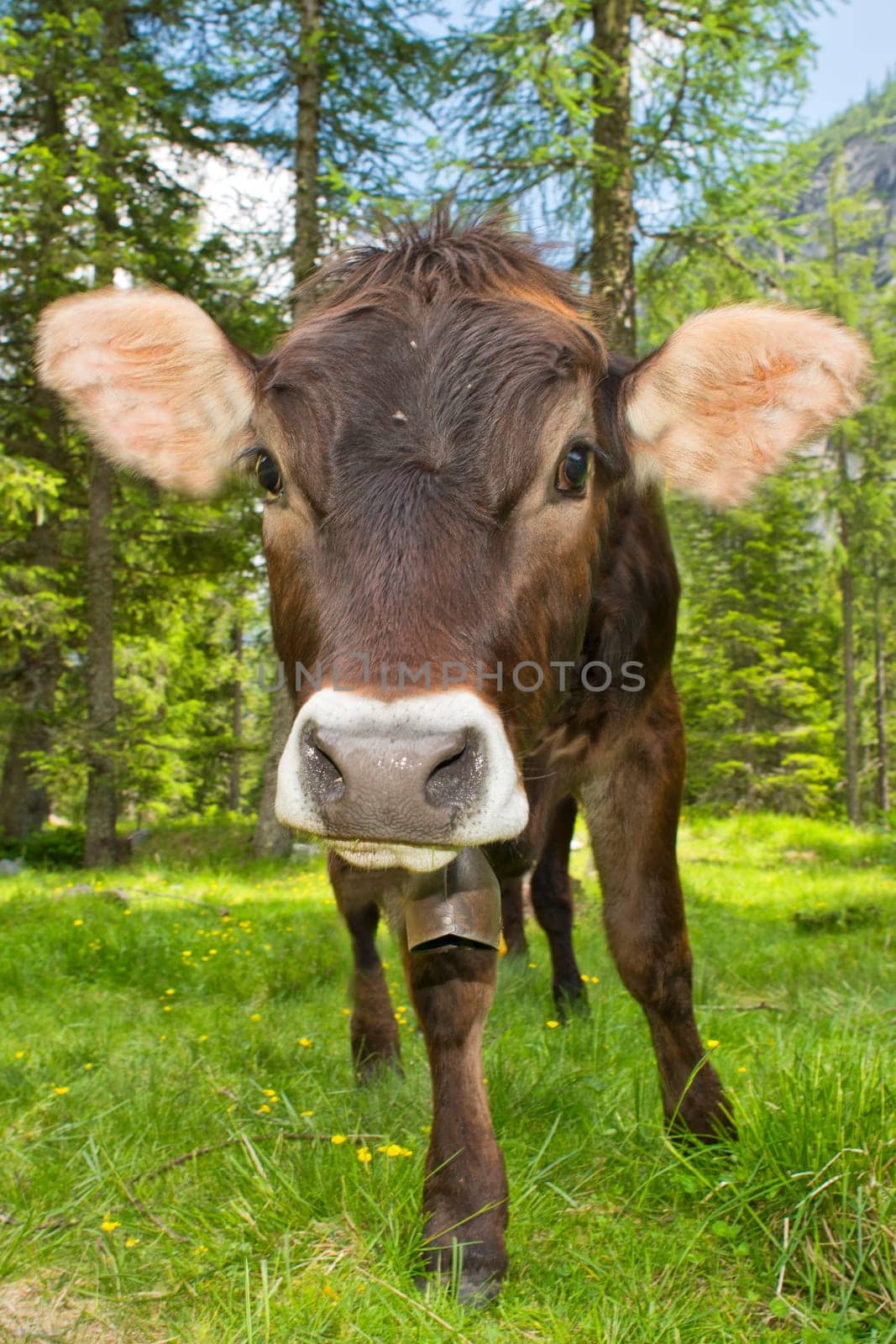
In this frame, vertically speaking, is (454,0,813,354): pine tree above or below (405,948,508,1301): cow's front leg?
above

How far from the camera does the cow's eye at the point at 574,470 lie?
2.39 meters

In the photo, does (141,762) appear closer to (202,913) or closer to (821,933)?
(202,913)

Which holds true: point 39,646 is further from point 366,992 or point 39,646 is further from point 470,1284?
point 470,1284

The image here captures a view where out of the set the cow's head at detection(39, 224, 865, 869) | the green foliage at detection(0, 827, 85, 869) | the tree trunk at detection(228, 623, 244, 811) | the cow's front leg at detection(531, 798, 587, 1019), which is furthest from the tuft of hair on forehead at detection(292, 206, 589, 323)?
the tree trunk at detection(228, 623, 244, 811)

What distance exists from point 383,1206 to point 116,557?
12.4 m

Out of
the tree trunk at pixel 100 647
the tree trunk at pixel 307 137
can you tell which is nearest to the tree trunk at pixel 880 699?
the tree trunk at pixel 307 137

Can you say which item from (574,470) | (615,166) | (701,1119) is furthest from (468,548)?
(615,166)

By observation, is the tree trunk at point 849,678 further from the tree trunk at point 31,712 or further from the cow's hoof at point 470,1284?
the cow's hoof at point 470,1284

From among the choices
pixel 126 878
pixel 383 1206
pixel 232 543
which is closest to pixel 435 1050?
pixel 383 1206

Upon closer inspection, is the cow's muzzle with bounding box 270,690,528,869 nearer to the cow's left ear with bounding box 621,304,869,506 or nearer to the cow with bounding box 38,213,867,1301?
the cow with bounding box 38,213,867,1301

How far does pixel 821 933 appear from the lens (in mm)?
6715

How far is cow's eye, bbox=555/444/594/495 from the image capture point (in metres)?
2.39

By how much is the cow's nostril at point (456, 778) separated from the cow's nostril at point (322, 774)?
0.17m

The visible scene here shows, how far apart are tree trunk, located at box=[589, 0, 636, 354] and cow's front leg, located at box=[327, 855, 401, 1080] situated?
5.65 meters
